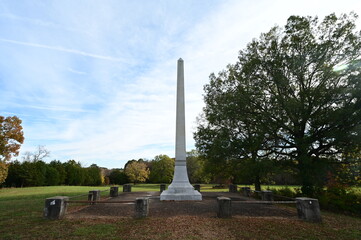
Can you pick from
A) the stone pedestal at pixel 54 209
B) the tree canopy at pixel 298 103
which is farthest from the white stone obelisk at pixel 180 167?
the stone pedestal at pixel 54 209

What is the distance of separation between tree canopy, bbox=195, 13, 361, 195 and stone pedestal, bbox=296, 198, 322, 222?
15.7ft

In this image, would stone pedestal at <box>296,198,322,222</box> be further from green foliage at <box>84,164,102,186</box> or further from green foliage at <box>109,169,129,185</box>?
green foliage at <box>109,169,129,185</box>

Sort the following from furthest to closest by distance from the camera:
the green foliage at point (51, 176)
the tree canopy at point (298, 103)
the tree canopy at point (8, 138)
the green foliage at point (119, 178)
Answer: the green foliage at point (119, 178) → the green foliage at point (51, 176) → the tree canopy at point (8, 138) → the tree canopy at point (298, 103)

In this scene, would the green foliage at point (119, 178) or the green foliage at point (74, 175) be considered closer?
the green foliage at point (74, 175)

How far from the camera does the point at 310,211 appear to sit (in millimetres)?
8008

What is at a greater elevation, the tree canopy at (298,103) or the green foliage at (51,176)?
the tree canopy at (298,103)

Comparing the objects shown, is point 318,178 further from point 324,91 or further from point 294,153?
point 324,91

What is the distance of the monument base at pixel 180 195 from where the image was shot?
12.7 m

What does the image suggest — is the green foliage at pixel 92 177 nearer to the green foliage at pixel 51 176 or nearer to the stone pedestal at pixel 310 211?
the green foliage at pixel 51 176

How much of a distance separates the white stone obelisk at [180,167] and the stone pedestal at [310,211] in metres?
6.08

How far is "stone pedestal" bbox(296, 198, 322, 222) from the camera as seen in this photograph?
7.91m

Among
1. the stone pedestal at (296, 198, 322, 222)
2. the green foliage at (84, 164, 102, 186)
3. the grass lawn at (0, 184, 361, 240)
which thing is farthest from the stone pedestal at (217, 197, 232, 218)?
the green foliage at (84, 164, 102, 186)

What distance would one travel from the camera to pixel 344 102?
12.3m

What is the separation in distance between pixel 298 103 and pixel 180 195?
29.3 feet
